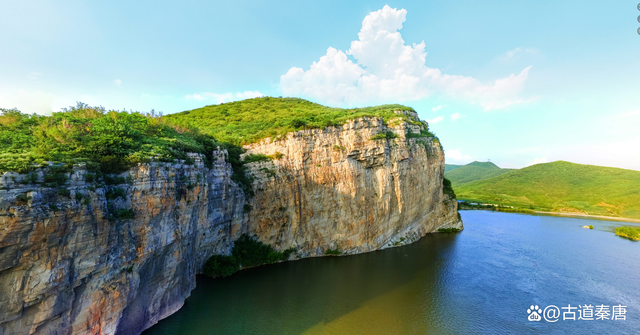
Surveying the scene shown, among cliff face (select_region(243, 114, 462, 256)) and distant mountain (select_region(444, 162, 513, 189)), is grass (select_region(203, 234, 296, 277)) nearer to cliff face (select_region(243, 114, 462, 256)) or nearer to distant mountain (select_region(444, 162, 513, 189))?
cliff face (select_region(243, 114, 462, 256))

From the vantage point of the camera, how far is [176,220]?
15.5 m

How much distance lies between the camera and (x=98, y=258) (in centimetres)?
1113

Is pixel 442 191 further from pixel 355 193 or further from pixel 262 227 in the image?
pixel 262 227

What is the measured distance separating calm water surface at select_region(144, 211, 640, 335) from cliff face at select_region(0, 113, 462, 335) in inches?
96.0

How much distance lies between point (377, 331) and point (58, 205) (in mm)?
17434

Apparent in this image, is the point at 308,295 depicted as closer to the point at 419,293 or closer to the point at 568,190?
the point at 419,293

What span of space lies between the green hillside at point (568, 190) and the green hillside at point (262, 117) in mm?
73307

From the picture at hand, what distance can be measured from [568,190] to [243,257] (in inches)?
4341

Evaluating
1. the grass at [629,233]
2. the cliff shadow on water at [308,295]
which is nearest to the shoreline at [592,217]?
the grass at [629,233]

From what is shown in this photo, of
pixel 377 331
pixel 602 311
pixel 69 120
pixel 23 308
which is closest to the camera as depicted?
pixel 23 308

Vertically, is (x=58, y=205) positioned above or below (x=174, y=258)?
above

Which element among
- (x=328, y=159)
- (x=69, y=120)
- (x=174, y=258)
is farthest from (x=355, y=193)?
(x=69, y=120)

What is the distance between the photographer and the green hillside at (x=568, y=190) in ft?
224

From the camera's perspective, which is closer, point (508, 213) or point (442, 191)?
point (442, 191)
